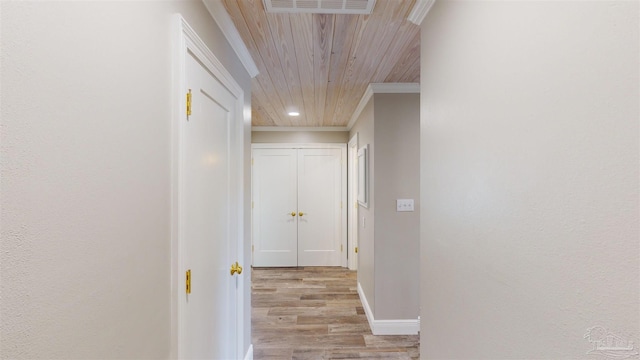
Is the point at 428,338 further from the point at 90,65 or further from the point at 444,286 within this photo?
the point at 90,65

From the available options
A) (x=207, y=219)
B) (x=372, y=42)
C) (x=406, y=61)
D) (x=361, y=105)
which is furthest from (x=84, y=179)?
(x=361, y=105)

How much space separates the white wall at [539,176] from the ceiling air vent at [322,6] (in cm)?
40

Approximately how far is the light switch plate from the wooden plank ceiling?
1133 millimetres

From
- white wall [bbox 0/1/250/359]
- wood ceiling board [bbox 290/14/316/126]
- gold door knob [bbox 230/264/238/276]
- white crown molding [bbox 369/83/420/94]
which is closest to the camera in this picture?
white wall [bbox 0/1/250/359]

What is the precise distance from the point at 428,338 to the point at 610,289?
3.56 ft

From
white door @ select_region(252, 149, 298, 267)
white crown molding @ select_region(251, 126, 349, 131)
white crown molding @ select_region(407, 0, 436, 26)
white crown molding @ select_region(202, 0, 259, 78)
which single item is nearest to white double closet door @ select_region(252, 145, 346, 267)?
white door @ select_region(252, 149, 298, 267)

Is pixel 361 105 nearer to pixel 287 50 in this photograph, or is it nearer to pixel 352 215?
pixel 287 50

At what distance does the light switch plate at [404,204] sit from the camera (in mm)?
2768

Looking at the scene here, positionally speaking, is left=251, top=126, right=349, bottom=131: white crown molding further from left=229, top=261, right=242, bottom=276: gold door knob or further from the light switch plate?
left=229, top=261, right=242, bottom=276: gold door knob

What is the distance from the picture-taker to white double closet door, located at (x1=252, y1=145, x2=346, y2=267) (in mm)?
4836

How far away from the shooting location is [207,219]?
4.60 ft

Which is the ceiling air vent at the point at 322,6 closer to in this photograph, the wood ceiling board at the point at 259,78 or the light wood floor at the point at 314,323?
the wood ceiling board at the point at 259,78

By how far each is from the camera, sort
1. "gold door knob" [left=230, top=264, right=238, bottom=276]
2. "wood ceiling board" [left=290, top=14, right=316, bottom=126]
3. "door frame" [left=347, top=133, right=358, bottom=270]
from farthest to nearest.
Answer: "door frame" [left=347, top=133, right=358, bottom=270], "gold door knob" [left=230, top=264, right=238, bottom=276], "wood ceiling board" [left=290, top=14, right=316, bottom=126]

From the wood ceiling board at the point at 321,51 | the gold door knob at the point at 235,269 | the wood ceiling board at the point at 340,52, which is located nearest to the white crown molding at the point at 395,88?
the wood ceiling board at the point at 340,52
